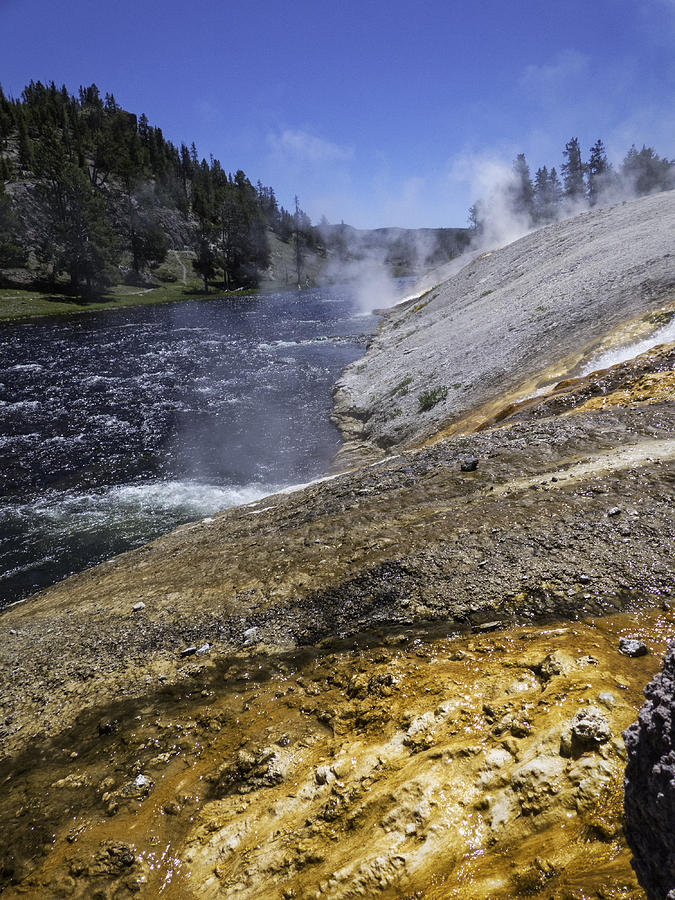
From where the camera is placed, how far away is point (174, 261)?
11938cm

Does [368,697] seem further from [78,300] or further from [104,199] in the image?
[104,199]

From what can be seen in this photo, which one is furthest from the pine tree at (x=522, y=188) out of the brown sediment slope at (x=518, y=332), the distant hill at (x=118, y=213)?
the brown sediment slope at (x=518, y=332)

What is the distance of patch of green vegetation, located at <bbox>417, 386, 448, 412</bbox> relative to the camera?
71.8 feet

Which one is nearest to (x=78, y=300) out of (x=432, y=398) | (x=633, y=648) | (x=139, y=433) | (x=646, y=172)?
(x=139, y=433)

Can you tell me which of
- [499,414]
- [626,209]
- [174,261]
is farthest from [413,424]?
[174,261]

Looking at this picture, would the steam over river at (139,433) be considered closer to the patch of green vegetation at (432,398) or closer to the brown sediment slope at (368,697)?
the patch of green vegetation at (432,398)

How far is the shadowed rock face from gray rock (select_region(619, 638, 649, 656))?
2751mm

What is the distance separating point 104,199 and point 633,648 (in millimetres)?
135767

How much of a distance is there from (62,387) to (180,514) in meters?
22.0

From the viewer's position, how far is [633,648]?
545 cm

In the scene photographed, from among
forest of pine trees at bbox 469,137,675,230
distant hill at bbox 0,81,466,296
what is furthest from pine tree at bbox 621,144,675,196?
distant hill at bbox 0,81,466,296

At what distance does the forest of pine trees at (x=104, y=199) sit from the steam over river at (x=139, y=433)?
47.9 meters

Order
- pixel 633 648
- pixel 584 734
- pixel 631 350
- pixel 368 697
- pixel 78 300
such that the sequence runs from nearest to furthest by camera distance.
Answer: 1. pixel 584 734
2. pixel 633 648
3. pixel 368 697
4. pixel 631 350
5. pixel 78 300

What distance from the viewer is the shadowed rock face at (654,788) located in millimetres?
2607
